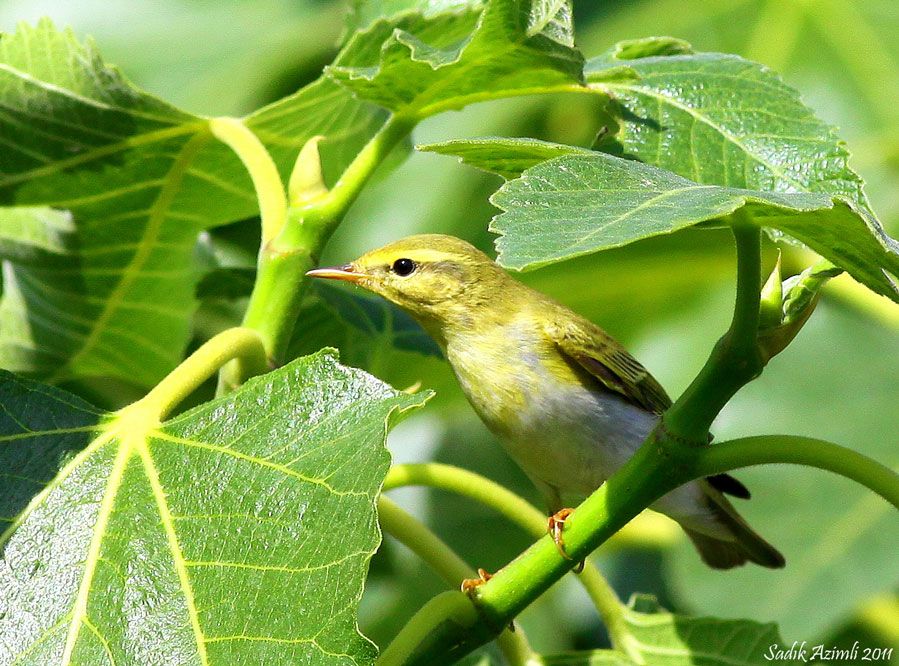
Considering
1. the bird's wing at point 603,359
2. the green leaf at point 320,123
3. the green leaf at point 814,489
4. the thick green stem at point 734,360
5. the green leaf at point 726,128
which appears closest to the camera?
the thick green stem at point 734,360

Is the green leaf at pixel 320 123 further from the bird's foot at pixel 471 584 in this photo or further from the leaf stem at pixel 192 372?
the bird's foot at pixel 471 584

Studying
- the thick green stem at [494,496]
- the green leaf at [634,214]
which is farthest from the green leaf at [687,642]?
the green leaf at [634,214]

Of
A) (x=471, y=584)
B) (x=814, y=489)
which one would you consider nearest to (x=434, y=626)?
(x=471, y=584)

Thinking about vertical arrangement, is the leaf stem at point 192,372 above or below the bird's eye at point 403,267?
above

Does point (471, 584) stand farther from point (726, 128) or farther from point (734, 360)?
point (726, 128)

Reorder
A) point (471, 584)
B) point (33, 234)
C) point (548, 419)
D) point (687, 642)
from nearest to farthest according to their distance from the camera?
point (471, 584)
point (687, 642)
point (33, 234)
point (548, 419)

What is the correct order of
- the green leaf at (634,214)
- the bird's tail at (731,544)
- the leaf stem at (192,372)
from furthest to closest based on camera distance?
the bird's tail at (731,544), the leaf stem at (192,372), the green leaf at (634,214)

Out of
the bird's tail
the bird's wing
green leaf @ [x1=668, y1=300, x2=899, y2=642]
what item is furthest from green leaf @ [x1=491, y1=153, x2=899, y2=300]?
green leaf @ [x1=668, y1=300, x2=899, y2=642]

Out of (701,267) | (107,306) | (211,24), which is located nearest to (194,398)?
(107,306)

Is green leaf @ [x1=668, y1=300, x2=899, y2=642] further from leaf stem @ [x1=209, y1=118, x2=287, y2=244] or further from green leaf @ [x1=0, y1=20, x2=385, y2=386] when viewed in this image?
leaf stem @ [x1=209, y1=118, x2=287, y2=244]

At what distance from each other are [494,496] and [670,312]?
2348mm

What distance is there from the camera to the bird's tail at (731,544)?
3549mm

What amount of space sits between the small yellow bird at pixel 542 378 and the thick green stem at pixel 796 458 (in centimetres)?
137

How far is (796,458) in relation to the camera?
163cm
